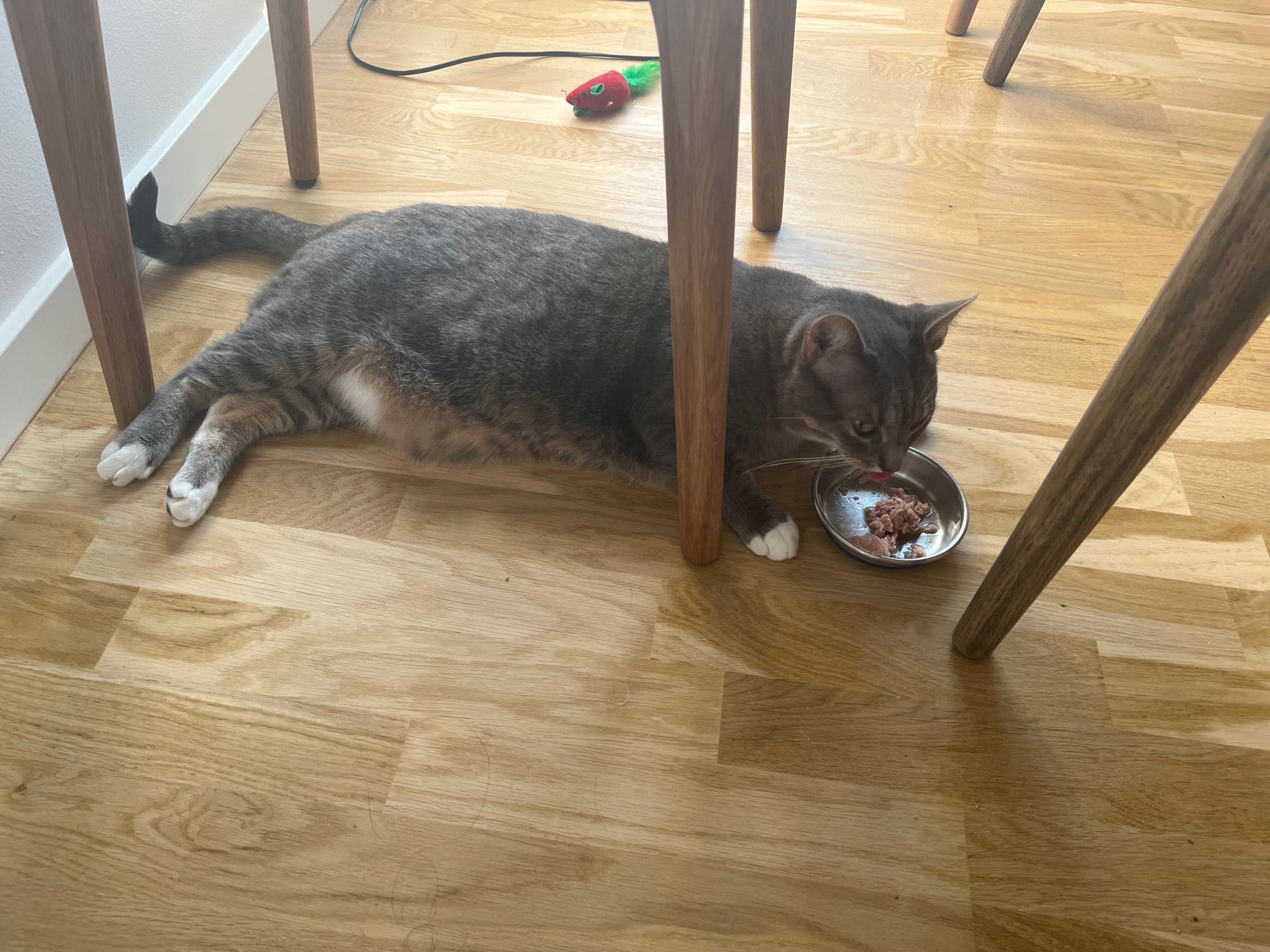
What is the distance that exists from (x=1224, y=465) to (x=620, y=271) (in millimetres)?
942

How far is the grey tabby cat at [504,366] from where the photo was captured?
124 cm

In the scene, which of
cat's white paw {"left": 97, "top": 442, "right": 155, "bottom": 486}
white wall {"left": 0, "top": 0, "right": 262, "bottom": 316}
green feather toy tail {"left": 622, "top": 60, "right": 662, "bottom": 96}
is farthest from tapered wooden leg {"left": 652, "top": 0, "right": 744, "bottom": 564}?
green feather toy tail {"left": 622, "top": 60, "right": 662, "bottom": 96}

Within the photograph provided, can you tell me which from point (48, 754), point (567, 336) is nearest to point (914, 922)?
point (567, 336)

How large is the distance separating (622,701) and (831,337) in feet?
1.69

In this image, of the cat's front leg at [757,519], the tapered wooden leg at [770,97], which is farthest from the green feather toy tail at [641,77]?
the cat's front leg at [757,519]

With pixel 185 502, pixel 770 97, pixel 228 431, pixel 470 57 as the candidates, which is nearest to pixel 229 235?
pixel 228 431

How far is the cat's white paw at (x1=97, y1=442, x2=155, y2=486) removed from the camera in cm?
123

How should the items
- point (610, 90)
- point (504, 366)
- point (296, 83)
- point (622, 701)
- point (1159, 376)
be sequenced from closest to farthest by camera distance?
point (1159, 376), point (622, 701), point (504, 366), point (296, 83), point (610, 90)

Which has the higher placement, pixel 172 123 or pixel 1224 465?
pixel 172 123

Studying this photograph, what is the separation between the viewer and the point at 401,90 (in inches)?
77.2

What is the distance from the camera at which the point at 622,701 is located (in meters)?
1.08

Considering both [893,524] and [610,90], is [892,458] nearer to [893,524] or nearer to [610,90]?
[893,524]

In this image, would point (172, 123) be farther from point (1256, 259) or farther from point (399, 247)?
point (1256, 259)

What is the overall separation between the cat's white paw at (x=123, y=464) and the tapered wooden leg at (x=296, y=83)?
705mm
